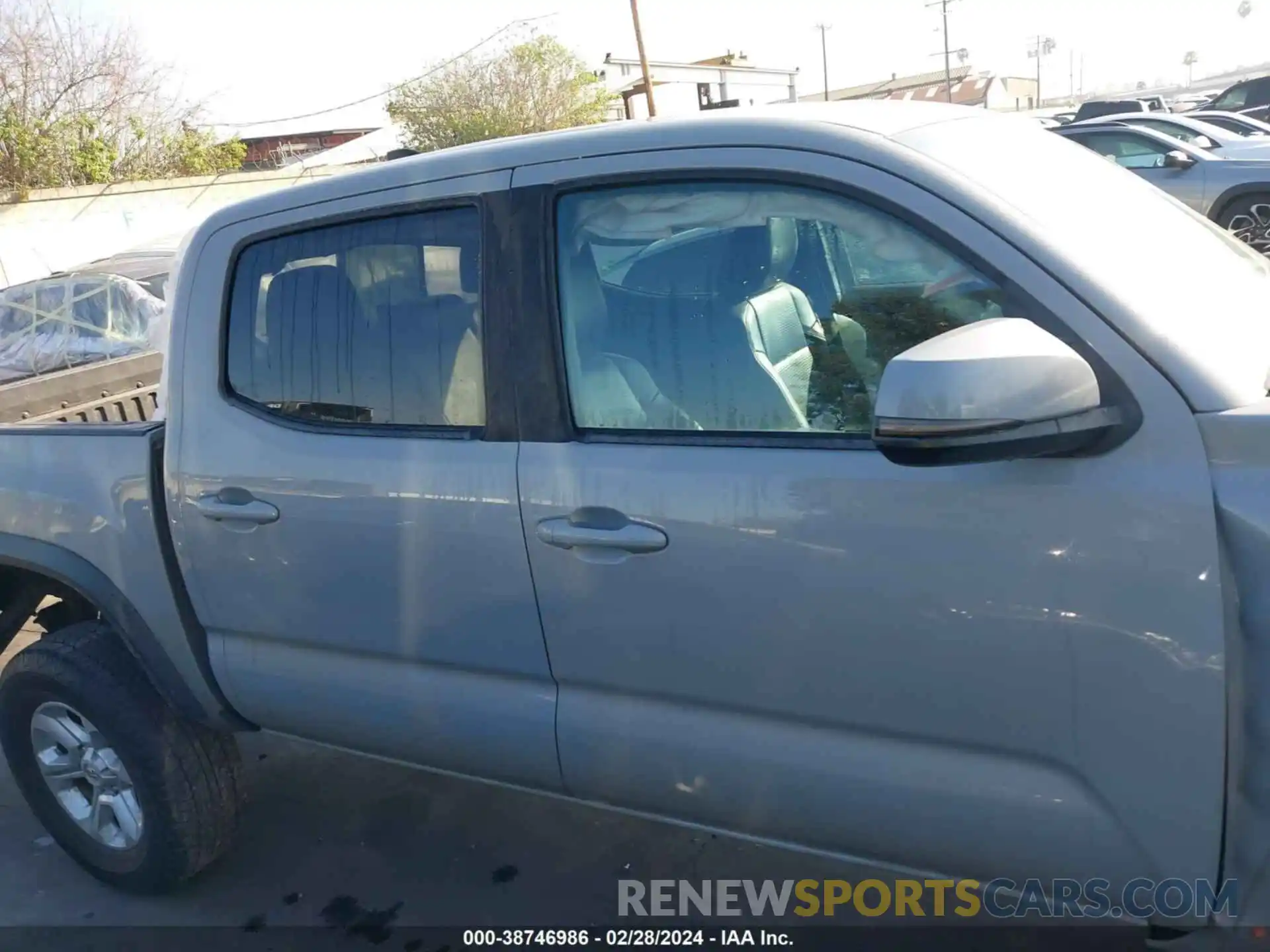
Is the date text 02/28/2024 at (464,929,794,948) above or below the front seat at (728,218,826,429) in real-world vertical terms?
below

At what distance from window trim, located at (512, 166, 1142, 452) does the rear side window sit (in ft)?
0.49

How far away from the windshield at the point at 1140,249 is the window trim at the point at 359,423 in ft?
2.97

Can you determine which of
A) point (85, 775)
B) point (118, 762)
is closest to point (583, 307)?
point (118, 762)

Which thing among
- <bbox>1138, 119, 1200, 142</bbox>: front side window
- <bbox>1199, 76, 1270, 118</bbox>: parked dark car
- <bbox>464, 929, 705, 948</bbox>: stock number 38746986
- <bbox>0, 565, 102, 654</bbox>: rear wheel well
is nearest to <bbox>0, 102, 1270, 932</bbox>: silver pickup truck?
<bbox>0, 565, 102, 654</bbox>: rear wheel well

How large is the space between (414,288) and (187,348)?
70 centimetres

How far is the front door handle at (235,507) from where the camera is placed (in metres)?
2.53

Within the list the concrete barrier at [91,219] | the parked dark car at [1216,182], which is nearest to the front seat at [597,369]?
the parked dark car at [1216,182]

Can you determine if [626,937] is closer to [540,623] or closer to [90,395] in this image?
[540,623]

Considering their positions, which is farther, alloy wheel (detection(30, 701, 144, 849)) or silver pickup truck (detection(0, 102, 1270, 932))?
alloy wheel (detection(30, 701, 144, 849))

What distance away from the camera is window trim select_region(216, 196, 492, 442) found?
7.48 ft

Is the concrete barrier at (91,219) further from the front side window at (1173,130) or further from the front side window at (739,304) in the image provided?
the front side window at (739,304)

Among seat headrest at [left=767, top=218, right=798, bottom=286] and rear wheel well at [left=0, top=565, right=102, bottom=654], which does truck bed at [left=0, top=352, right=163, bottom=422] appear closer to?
rear wheel well at [left=0, top=565, right=102, bottom=654]

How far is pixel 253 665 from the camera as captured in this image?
271cm

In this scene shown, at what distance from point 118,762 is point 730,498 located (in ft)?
6.87
